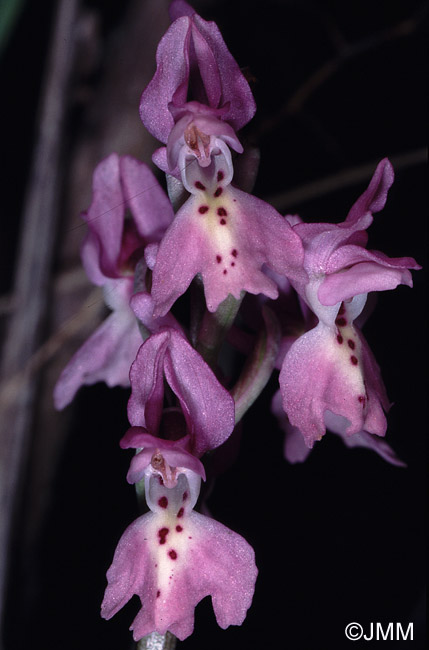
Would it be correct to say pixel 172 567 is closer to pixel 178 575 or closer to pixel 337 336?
pixel 178 575

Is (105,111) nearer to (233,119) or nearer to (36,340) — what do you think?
(36,340)

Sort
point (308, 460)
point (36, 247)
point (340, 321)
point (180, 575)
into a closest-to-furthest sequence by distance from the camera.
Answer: point (180, 575) < point (340, 321) < point (308, 460) < point (36, 247)

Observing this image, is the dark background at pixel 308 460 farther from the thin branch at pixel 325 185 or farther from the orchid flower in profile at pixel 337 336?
the orchid flower in profile at pixel 337 336

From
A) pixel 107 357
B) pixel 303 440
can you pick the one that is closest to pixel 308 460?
pixel 303 440

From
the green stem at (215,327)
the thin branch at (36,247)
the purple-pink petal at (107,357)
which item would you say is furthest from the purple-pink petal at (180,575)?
the thin branch at (36,247)

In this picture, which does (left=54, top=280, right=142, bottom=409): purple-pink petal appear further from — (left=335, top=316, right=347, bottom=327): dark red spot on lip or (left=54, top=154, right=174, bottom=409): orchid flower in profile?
(left=335, top=316, right=347, bottom=327): dark red spot on lip

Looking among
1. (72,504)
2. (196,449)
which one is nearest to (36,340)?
(72,504)
